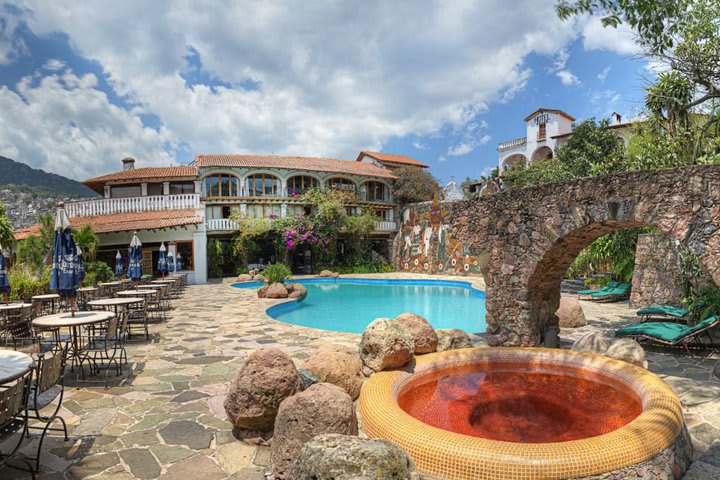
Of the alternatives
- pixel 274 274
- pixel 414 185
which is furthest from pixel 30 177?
pixel 274 274

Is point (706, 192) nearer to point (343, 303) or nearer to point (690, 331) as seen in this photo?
point (690, 331)

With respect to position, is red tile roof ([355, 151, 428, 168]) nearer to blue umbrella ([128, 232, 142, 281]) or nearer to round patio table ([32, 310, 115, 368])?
blue umbrella ([128, 232, 142, 281])

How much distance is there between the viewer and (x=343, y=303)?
16.6 meters

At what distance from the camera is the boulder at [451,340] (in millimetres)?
6695

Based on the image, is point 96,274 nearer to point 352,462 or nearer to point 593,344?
point 593,344

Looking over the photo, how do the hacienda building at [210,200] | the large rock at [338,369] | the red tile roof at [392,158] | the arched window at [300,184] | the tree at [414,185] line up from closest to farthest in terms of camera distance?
the large rock at [338,369]
the hacienda building at [210,200]
the arched window at [300,184]
the tree at [414,185]
the red tile roof at [392,158]

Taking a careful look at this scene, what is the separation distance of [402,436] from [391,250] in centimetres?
2590

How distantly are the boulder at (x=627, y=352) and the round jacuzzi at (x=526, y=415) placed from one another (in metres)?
0.38

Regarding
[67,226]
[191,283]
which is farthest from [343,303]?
[67,226]

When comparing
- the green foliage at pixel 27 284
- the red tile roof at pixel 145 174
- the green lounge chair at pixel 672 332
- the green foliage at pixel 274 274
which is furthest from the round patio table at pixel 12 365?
the red tile roof at pixel 145 174

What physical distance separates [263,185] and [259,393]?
24264 millimetres

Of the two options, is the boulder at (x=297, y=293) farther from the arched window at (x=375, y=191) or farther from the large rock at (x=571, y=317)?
the arched window at (x=375, y=191)

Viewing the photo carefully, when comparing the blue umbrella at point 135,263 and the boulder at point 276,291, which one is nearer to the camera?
the blue umbrella at point 135,263

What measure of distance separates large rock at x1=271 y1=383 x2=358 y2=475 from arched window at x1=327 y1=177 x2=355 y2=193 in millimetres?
25774
